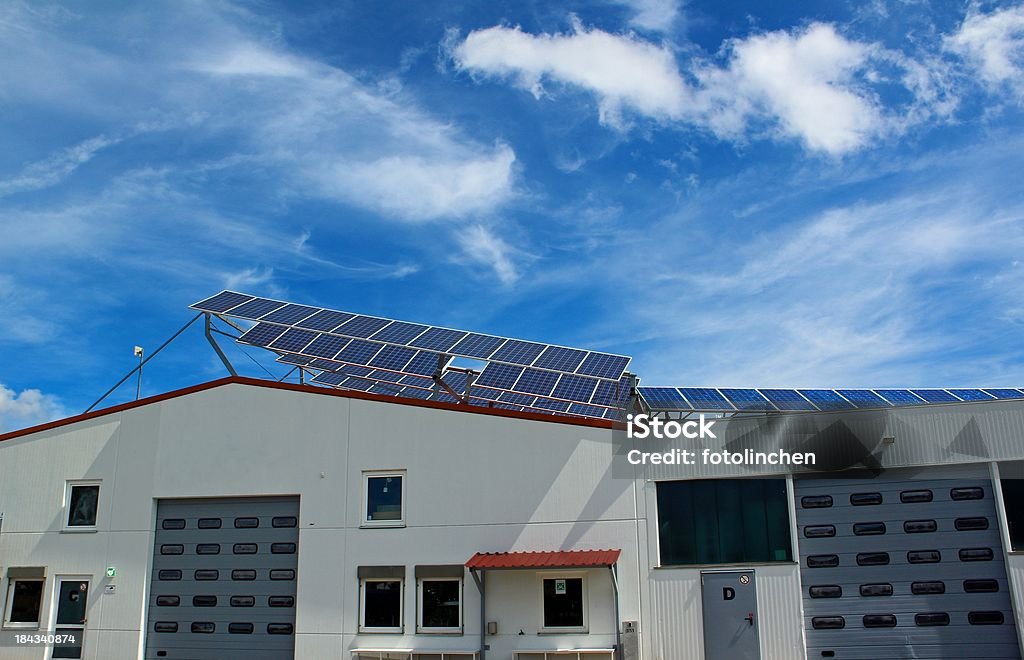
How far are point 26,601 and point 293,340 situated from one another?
8.48 meters

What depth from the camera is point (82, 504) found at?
2080 centimetres

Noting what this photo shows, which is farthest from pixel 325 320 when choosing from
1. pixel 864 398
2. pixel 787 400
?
pixel 864 398

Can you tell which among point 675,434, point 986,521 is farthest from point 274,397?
point 986,521

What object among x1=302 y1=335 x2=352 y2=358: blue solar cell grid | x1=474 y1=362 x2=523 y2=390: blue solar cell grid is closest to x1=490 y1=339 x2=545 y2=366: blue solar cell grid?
x1=474 y1=362 x2=523 y2=390: blue solar cell grid

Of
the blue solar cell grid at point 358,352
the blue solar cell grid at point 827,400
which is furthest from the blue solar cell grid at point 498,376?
the blue solar cell grid at point 827,400

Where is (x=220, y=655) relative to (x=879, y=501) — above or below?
below

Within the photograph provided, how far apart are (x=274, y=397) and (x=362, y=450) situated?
100 inches

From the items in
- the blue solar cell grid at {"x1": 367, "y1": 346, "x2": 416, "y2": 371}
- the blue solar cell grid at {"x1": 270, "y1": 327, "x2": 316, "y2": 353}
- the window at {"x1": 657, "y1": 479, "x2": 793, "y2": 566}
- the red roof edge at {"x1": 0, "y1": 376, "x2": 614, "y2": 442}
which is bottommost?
the window at {"x1": 657, "y1": 479, "x2": 793, "y2": 566}

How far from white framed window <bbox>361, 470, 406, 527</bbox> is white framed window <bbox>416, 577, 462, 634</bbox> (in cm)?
152

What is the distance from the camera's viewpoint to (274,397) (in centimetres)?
2020

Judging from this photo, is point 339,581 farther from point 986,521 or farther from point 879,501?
point 986,521

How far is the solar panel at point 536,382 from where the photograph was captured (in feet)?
66.0

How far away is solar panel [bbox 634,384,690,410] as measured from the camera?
19484mm

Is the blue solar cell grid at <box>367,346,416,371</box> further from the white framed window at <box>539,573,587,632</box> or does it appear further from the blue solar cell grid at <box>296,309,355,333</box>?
the white framed window at <box>539,573,587,632</box>
